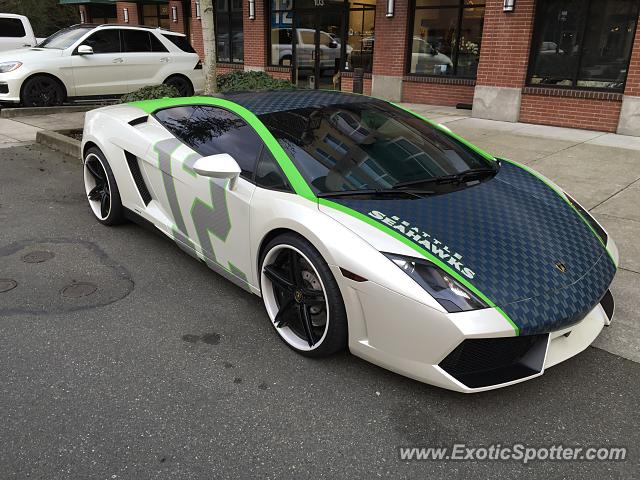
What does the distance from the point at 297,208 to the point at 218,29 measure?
16.5 meters

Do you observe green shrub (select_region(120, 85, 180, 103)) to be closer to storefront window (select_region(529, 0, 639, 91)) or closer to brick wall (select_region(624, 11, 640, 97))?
storefront window (select_region(529, 0, 639, 91))

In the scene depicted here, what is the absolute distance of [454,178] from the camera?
3471 millimetres

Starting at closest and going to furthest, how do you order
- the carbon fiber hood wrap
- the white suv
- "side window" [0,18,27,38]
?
the carbon fiber hood wrap < the white suv < "side window" [0,18,27,38]

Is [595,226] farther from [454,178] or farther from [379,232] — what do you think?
[379,232]

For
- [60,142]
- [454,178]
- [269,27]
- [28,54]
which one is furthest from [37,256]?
[269,27]

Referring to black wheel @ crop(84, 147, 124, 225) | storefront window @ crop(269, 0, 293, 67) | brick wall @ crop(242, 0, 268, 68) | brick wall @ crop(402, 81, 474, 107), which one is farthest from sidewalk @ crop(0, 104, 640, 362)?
→ brick wall @ crop(242, 0, 268, 68)

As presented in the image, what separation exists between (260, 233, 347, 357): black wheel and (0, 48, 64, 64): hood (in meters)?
9.89

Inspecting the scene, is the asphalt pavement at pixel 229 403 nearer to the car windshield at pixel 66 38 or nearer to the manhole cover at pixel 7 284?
the manhole cover at pixel 7 284

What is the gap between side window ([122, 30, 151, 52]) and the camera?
467 inches

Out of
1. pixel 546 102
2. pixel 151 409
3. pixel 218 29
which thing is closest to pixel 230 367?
pixel 151 409

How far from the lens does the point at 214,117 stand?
13.1 feet

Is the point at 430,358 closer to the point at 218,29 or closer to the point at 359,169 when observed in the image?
the point at 359,169

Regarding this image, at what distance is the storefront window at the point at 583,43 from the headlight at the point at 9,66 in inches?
389

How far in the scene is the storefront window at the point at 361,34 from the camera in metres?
13.6
